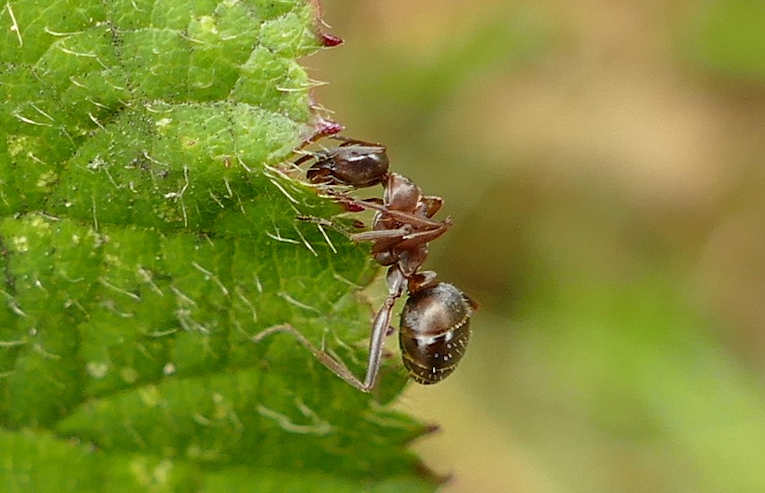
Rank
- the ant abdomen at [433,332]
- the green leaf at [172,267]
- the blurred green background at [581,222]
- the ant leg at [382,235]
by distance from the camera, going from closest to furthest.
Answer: the green leaf at [172,267] → the ant leg at [382,235] → the ant abdomen at [433,332] → the blurred green background at [581,222]

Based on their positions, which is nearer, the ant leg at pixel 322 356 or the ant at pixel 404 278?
the ant leg at pixel 322 356

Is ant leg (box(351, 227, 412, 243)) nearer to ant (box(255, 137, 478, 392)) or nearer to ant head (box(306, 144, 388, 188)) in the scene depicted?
ant (box(255, 137, 478, 392))

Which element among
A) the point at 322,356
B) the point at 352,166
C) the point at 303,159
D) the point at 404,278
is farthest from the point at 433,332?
the point at 303,159

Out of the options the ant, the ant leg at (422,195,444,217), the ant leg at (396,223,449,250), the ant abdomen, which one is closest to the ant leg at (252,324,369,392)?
the ant

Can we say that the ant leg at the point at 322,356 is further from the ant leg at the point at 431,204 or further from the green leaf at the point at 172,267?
the ant leg at the point at 431,204

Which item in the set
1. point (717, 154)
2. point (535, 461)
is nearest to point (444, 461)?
point (535, 461)

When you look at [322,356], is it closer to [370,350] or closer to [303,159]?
[370,350]

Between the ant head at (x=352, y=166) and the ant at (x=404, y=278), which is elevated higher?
the ant head at (x=352, y=166)

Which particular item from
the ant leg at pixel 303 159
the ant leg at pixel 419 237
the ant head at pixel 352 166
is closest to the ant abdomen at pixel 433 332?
the ant leg at pixel 419 237
